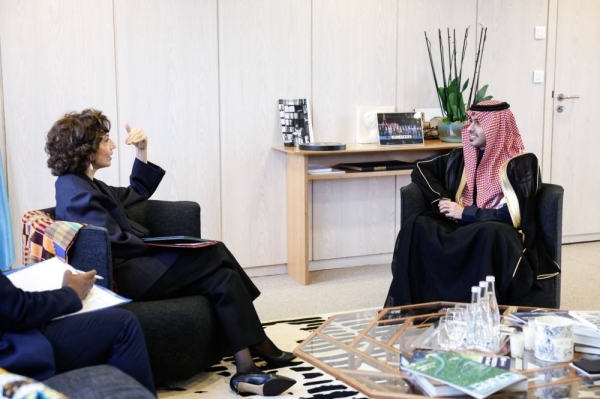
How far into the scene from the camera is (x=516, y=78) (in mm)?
5828

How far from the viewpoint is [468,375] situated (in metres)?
2.15

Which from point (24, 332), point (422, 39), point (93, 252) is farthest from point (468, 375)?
point (422, 39)

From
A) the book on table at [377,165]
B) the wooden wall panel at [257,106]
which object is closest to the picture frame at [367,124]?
the book on table at [377,165]

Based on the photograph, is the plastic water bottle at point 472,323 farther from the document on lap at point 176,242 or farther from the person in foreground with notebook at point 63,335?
the document on lap at point 176,242

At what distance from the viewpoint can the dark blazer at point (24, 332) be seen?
236cm

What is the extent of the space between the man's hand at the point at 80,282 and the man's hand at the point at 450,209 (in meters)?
2.01

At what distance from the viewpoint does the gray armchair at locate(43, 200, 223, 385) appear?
10.1ft

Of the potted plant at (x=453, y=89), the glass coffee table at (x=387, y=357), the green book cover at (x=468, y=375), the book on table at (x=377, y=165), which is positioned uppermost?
the potted plant at (x=453, y=89)

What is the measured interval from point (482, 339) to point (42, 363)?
4.50 ft

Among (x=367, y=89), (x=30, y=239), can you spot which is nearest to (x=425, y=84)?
(x=367, y=89)

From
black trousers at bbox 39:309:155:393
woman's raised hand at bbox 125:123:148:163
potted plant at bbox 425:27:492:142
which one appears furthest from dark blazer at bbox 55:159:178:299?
potted plant at bbox 425:27:492:142

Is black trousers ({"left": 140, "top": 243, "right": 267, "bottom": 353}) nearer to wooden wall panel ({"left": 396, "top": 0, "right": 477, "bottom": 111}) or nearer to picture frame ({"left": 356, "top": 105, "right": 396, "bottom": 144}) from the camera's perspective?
picture frame ({"left": 356, "top": 105, "right": 396, "bottom": 144})

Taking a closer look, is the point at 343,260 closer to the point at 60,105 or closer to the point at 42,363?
the point at 60,105

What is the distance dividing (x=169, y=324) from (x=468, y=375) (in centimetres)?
143
